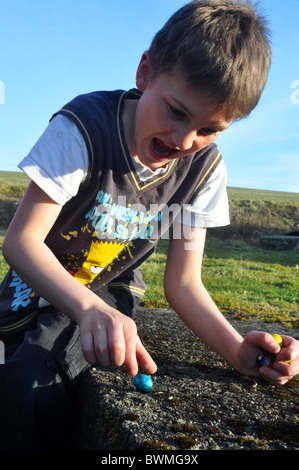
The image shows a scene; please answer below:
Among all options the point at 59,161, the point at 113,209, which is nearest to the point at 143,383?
the point at 113,209

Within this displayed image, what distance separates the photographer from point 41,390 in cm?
190

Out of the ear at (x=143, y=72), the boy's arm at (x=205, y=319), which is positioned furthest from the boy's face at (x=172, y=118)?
the boy's arm at (x=205, y=319)

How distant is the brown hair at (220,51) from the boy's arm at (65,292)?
0.90 meters

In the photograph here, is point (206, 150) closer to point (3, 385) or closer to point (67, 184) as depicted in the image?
point (67, 184)

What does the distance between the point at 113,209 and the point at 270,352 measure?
111 cm

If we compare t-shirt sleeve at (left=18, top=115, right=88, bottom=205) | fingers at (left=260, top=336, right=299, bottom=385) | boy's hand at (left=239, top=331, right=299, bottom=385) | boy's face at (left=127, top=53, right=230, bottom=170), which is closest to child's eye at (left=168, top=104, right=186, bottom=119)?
boy's face at (left=127, top=53, right=230, bottom=170)

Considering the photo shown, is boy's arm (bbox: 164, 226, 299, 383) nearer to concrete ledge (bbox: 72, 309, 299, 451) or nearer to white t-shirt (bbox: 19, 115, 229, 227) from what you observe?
concrete ledge (bbox: 72, 309, 299, 451)

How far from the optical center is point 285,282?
7875 mm

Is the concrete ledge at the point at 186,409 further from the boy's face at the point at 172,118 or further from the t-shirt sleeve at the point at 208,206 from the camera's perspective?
the boy's face at the point at 172,118

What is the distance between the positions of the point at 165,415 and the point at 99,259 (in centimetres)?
111

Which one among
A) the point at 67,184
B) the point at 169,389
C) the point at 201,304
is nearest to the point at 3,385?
the point at 169,389

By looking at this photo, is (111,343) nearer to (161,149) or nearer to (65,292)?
(65,292)

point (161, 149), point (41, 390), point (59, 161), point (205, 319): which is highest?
point (161, 149)

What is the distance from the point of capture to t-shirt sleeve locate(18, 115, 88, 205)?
201 centimetres
